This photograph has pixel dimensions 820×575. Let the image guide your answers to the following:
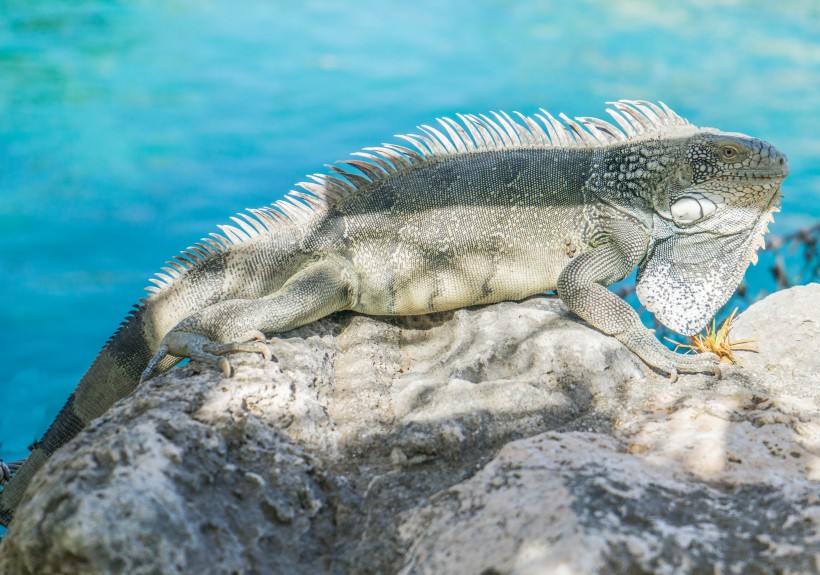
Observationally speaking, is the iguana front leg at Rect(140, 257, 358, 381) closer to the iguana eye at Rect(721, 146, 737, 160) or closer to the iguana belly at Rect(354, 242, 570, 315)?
the iguana belly at Rect(354, 242, 570, 315)

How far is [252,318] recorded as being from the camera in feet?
9.92

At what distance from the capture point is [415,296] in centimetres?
348

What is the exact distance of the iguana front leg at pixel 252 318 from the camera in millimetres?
2855

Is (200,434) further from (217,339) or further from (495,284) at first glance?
(495,284)

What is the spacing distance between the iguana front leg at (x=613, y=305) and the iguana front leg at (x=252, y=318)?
101cm

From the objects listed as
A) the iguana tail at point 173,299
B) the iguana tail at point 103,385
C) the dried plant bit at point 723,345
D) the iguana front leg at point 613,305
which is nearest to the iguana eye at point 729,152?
the iguana front leg at point 613,305

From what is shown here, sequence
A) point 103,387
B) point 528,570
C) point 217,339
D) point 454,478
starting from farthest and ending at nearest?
point 103,387
point 217,339
point 454,478
point 528,570

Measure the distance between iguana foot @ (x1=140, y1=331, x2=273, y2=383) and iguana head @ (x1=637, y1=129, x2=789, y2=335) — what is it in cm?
176

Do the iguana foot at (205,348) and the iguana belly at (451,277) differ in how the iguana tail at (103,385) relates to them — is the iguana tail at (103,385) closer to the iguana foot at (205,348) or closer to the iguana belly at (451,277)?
the iguana foot at (205,348)

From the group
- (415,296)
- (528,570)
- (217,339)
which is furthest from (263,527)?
(415,296)

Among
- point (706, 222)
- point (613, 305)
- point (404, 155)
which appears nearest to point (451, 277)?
point (404, 155)

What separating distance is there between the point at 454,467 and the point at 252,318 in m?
1.13

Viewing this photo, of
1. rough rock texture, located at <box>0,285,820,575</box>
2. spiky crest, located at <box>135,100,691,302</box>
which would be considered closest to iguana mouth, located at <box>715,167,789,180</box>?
spiky crest, located at <box>135,100,691,302</box>

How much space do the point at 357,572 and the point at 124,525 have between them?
578mm
